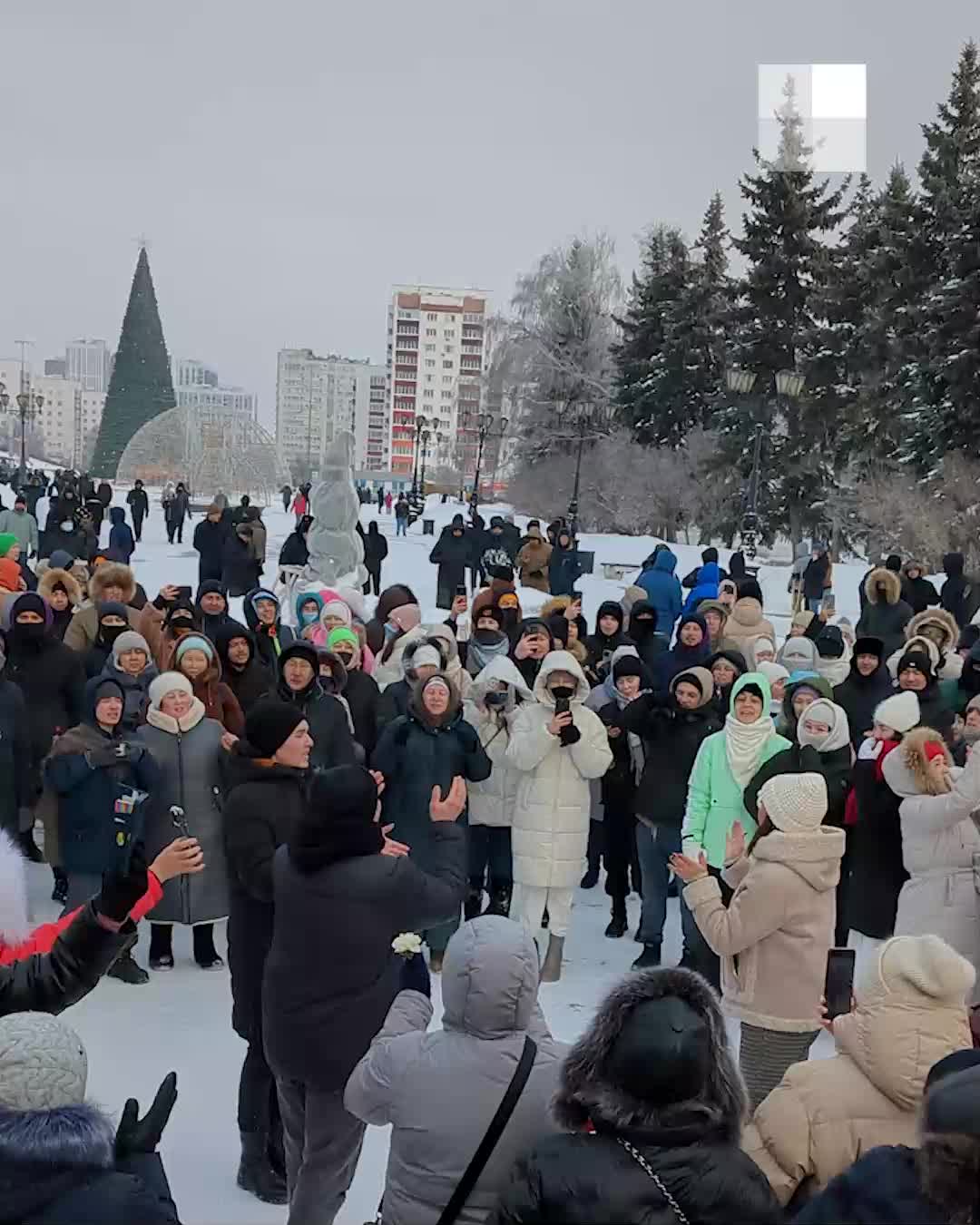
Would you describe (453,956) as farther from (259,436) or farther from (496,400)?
(259,436)

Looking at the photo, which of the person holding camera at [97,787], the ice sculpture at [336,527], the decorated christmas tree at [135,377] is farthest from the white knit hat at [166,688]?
the decorated christmas tree at [135,377]

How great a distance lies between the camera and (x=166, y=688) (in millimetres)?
5457

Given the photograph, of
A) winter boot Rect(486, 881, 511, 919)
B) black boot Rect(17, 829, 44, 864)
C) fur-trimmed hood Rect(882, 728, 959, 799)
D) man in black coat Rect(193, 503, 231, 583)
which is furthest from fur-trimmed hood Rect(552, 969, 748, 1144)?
man in black coat Rect(193, 503, 231, 583)

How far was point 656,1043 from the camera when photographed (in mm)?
2129

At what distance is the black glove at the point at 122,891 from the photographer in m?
2.96

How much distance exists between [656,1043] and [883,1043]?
0.65m

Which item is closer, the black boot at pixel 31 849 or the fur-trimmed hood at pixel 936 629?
the black boot at pixel 31 849

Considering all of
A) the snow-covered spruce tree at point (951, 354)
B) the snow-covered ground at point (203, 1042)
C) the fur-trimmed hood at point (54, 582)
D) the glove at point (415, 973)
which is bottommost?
the snow-covered ground at point (203, 1042)

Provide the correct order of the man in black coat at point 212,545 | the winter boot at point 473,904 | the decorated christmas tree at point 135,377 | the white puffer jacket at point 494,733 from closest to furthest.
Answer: the white puffer jacket at point 494,733
the winter boot at point 473,904
the man in black coat at point 212,545
the decorated christmas tree at point 135,377

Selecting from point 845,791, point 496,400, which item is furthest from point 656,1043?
point 496,400

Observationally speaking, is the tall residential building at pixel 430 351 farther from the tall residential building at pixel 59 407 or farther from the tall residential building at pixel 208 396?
the tall residential building at pixel 59 407

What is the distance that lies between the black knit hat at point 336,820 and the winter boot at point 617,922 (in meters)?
3.65

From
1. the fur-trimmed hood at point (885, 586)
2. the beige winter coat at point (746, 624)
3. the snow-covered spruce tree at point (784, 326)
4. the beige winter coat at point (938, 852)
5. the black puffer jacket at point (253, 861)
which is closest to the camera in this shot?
the black puffer jacket at point (253, 861)

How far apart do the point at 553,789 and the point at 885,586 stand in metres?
5.57
